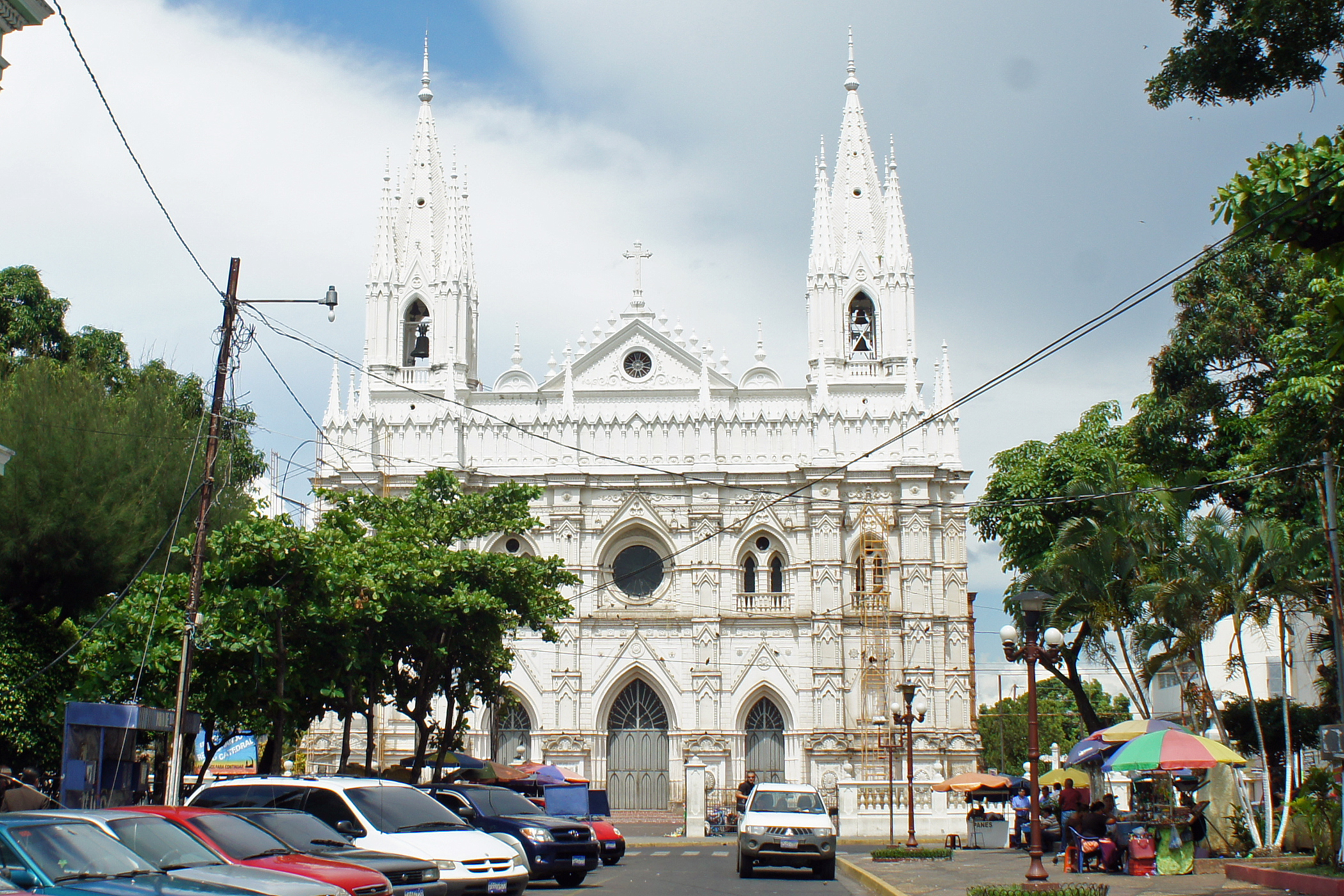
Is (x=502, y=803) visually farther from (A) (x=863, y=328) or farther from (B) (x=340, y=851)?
(A) (x=863, y=328)

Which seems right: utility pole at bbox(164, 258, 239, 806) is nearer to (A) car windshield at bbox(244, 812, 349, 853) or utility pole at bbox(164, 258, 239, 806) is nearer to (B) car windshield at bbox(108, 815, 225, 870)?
(A) car windshield at bbox(244, 812, 349, 853)

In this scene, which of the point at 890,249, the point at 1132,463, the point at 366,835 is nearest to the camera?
the point at 366,835

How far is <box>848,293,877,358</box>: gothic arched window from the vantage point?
1730 inches

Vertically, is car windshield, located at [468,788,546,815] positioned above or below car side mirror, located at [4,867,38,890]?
above

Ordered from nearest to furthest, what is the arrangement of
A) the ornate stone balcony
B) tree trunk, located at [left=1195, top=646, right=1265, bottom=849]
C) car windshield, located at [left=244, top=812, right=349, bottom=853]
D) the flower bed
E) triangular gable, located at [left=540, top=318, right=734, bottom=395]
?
1. car windshield, located at [left=244, top=812, right=349, bottom=853]
2. tree trunk, located at [left=1195, top=646, right=1265, bottom=849]
3. the flower bed
4. the ornate stone balcony
5. triangular gable, located at [left=540, top=318, right=734, bottom=395]

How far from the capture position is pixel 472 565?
23.8m

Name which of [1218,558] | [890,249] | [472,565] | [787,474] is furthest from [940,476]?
[472,565]

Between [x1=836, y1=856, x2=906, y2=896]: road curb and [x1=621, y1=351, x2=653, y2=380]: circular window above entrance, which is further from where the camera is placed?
[x1=621, y1=351, x2=653, y2=380]: circular window above entrance

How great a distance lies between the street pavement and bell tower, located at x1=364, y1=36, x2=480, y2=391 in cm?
2164

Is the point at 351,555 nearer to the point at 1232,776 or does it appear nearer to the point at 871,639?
the point at 1232,776

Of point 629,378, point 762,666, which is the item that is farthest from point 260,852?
point 629,378

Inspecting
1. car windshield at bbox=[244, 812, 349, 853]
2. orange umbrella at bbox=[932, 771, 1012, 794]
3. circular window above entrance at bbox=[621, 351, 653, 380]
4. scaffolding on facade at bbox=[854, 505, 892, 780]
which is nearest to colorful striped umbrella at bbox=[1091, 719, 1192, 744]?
orange umbrella at bbox=[932, 771, 1012, 794]

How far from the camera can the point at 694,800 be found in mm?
36094

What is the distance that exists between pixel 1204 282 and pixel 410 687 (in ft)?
60.6
